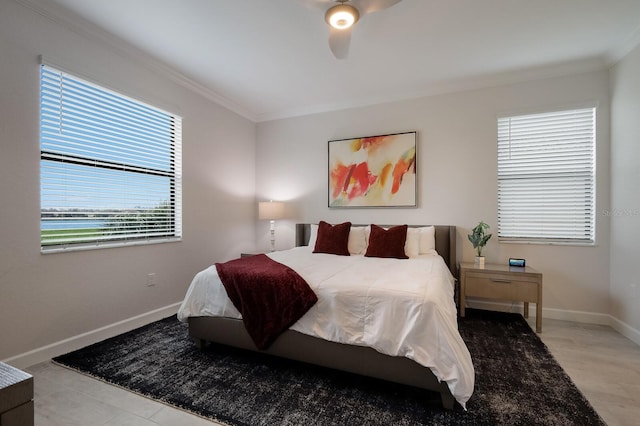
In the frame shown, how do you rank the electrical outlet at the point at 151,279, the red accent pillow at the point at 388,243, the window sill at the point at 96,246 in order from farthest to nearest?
1. the red accent pillow at the point at 388,243
2. the electrical outlet at the point at 151,279
3. the window sill at the point at 96,246

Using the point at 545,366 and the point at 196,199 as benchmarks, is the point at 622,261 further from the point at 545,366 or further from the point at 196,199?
the point at 196,199

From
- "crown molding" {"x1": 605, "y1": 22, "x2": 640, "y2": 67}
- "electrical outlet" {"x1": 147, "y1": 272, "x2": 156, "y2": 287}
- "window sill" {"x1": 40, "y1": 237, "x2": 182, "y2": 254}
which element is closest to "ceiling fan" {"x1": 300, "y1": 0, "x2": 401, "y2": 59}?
"crown molding" {"x1": 605, "y1": 22, "x2": 640, "y2": 67}

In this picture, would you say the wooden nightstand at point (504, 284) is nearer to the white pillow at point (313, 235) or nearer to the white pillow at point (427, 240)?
the white pillow at point (427, 240)

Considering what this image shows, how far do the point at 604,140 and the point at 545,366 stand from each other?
2471 millimetres

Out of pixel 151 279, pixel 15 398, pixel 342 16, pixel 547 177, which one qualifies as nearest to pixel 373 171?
pixel 547 177

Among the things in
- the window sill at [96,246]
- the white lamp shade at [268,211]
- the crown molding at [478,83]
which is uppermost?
the crown molding at [478,83]

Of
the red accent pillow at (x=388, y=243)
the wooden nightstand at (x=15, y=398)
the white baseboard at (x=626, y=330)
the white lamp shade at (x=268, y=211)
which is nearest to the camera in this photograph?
the wooden nightstand at (x=15, y=398)

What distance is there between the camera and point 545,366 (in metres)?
2.14

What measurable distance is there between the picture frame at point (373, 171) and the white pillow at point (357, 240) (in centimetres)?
53

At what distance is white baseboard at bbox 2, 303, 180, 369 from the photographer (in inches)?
83.7

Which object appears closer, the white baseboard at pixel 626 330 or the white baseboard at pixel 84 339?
the white baseboard at pixel 84 339

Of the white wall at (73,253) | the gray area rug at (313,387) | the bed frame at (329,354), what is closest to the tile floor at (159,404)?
the gray area rug at (313,387)

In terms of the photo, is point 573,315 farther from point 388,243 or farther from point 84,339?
point 84,339

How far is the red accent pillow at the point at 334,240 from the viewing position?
11.3 ft
